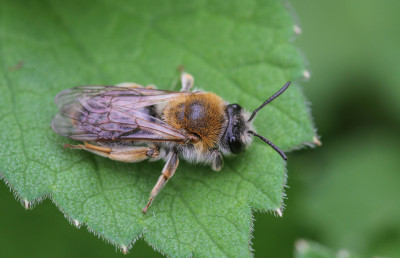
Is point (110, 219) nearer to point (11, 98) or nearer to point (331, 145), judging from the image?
point (11, 98)

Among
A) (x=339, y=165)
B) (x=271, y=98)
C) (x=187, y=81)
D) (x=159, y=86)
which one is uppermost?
(x=271, y=98)

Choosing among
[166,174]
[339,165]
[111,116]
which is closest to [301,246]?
[166,174]

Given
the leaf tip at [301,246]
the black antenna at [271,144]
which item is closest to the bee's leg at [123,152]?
the black antenna at [271,144]

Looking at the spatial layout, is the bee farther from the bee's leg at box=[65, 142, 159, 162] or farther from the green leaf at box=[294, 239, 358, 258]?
the green leaf at box=[294, 239, 358, 258]

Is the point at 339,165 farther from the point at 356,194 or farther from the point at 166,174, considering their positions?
the point at 166,174

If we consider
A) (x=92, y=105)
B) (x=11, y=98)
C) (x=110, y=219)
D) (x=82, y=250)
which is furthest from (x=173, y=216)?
(x=11, y=98)

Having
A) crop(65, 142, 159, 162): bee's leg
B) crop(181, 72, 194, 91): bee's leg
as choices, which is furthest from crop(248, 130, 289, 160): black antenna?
crop(65, 142, 159, 162): bee's leg
